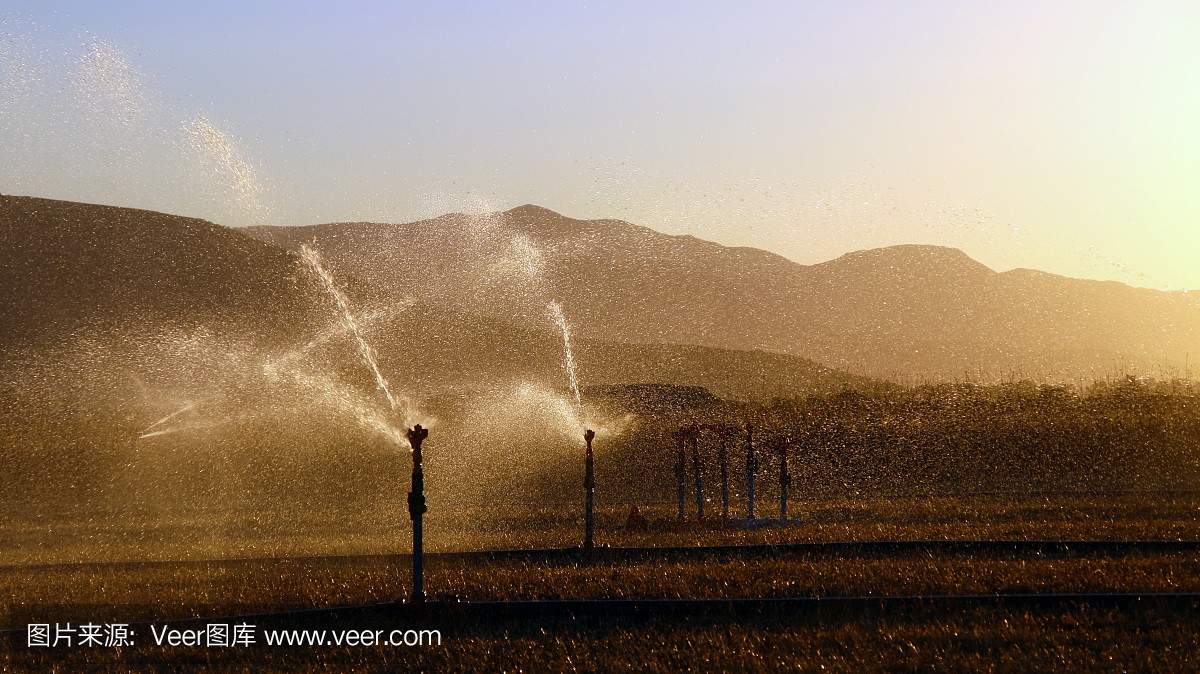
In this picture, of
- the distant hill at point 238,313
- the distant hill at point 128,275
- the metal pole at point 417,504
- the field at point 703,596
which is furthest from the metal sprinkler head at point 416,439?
the distant hill at point 128,275

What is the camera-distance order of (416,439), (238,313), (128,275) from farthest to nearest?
(128,275) < (238,313) < (416,439)

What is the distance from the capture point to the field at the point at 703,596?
10000 mm

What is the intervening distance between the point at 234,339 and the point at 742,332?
78938 millimetres

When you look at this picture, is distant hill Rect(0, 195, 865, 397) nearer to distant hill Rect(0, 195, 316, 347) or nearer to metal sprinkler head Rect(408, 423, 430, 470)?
distant hill Rect(0, 195, 316, 347)

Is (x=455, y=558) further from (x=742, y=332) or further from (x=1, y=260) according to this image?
(x=742, y=332)

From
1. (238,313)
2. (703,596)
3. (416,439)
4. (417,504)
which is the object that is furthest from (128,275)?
(703,596)

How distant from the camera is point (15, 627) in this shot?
13.2 meters

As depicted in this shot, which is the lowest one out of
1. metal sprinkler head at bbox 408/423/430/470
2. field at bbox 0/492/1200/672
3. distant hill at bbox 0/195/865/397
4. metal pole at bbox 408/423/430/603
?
field at bbox 0/492/1200/672

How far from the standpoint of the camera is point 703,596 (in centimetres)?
1262

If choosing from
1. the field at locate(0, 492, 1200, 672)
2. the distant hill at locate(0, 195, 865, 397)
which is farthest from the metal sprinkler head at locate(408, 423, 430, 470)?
the distant hill at locate(0, 195, 865, 397)

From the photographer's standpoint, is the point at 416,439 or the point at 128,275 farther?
the point at 128,275

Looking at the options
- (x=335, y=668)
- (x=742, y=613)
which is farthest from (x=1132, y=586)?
(x=335, y=668)

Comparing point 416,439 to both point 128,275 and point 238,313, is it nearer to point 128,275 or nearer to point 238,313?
point 238,313

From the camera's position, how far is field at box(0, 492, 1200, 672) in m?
10.0
